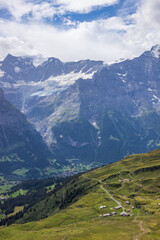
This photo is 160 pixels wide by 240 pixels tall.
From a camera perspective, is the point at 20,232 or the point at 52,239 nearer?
the point at 52,239

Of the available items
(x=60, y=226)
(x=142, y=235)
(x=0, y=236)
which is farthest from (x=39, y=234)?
(x=142, y=235)

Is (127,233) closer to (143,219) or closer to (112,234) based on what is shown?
(112,234)

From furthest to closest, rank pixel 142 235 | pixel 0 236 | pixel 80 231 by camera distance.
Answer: pixel 0 236 → pixel 80 231 → pixel 142 235

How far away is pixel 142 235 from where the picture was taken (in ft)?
487

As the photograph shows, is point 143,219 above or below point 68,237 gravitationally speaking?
below

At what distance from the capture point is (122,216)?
196375 mm

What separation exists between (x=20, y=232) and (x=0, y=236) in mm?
14565

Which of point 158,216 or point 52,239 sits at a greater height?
point 52,239

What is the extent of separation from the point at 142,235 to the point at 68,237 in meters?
41.8

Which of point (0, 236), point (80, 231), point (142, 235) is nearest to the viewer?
point (142, 235)

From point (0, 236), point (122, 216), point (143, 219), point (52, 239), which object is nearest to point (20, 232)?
point (0, 236)

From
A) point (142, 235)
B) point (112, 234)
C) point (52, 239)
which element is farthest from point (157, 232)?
point (52, 239)

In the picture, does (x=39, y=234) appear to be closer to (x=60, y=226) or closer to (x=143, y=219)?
(x=60, y=226)

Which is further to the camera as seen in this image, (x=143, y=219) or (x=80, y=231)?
(x=143, y=219)
